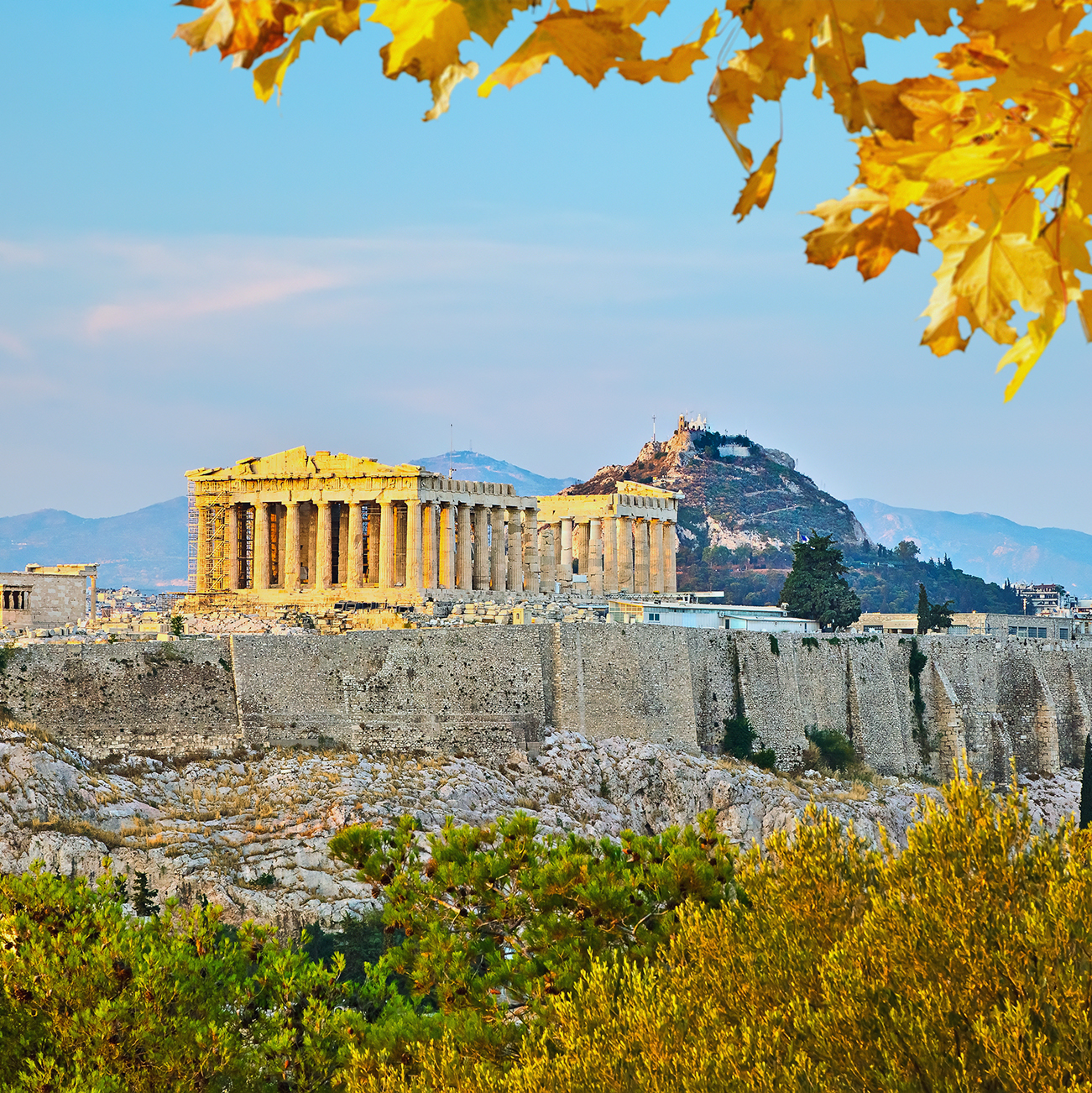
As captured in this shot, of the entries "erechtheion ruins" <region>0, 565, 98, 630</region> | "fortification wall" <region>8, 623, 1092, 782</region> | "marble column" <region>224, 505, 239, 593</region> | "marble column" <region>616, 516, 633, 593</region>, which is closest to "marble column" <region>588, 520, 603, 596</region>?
"marble column" <region>616, 516, 633, 593</region>

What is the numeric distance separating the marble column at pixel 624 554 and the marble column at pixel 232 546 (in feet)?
45.1

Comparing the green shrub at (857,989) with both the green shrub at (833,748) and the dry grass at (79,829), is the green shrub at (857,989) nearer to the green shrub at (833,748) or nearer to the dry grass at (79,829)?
the dry grass at (79,829)

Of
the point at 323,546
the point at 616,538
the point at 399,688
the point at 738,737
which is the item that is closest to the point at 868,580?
the point at 616,538

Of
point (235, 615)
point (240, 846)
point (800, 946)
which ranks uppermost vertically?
point (235, 615)

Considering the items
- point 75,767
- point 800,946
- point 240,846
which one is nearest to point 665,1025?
point 800,946

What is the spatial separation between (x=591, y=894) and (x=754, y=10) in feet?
33.1

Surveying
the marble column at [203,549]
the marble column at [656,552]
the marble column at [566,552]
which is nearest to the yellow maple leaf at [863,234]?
the marble column at [203,549]

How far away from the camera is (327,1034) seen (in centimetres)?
1070

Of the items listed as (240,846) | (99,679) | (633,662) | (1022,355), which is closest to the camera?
(1022,355)

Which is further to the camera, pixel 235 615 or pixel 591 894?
pixel 235 615

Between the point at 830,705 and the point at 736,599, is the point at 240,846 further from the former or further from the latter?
the point at 736,599

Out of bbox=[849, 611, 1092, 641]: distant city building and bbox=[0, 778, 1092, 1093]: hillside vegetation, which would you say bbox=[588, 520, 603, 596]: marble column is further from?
bbox=[0, 778, 1092, 1093]: hillside vegetation

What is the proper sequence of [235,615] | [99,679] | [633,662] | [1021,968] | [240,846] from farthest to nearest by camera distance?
1. [235,615]
2. [633,662]
3. [99,679]
4. [240,846]
5. [1021,968]

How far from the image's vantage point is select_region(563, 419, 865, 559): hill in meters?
119
